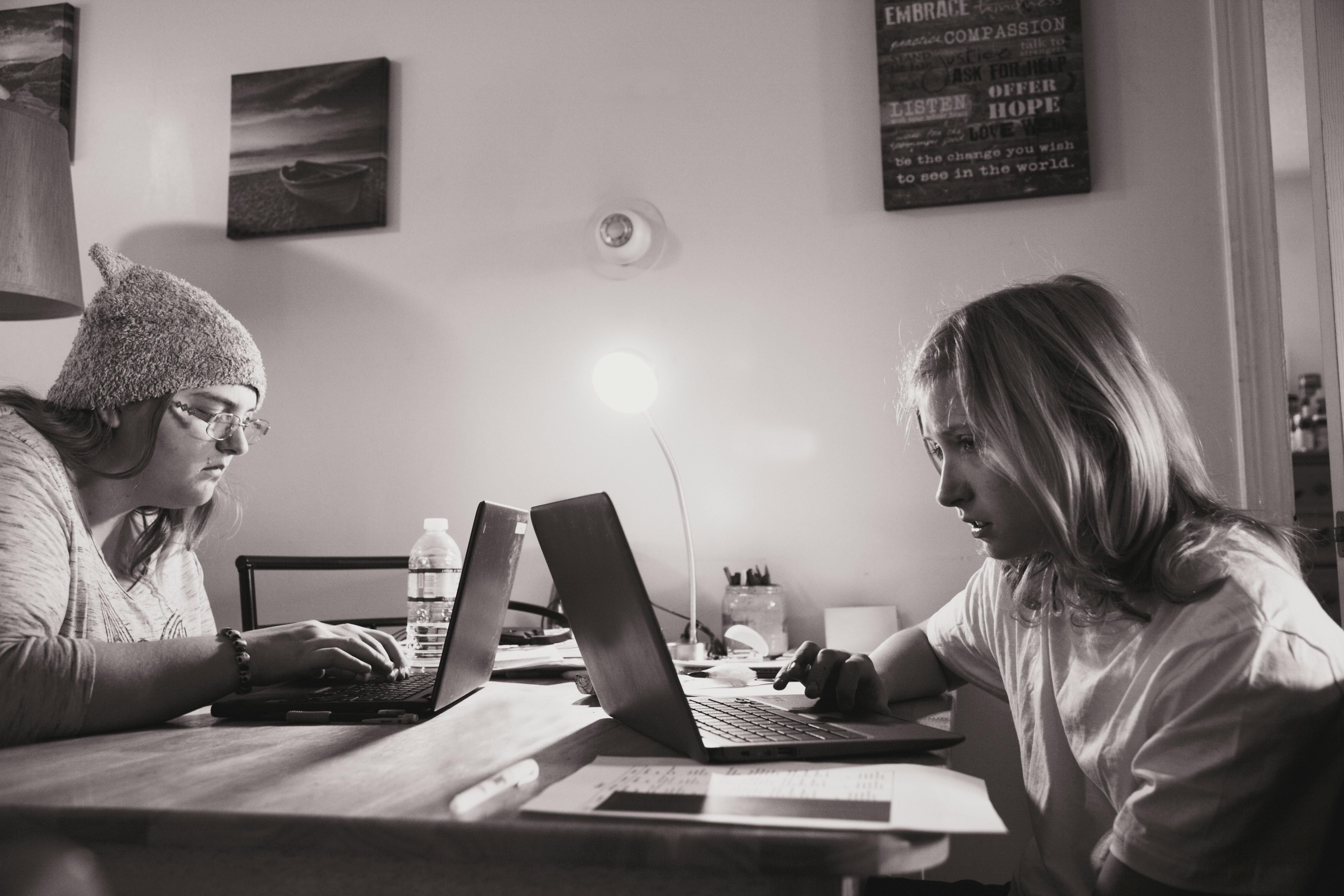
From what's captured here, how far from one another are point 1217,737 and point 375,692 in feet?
2.82

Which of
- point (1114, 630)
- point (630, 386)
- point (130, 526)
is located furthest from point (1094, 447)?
point (130, 526)

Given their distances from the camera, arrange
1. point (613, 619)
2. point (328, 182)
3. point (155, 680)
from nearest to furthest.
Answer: point (613, 619) < point (155, 680) < point (328, 182)

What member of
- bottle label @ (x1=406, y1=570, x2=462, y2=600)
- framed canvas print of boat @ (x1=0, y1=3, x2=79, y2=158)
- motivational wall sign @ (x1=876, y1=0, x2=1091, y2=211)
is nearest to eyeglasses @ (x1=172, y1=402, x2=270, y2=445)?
bottle label @ (x1=406, y1=570, x2=462, y2=600)

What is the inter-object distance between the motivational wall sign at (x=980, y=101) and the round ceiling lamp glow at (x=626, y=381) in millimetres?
701

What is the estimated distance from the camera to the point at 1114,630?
0.93 metres

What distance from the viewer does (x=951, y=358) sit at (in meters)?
1.04

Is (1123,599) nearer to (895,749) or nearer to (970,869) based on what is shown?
(895,749)

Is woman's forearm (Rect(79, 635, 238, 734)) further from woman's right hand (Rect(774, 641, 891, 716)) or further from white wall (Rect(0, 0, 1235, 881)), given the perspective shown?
white wall (Rect(0, 0, 1235, 881))

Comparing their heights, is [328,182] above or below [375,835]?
above

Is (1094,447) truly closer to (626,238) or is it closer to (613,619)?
(613,619)

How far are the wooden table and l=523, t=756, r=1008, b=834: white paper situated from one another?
13 millimetres

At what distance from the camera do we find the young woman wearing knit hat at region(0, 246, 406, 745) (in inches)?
37.4

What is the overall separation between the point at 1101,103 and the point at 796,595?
4.24ft

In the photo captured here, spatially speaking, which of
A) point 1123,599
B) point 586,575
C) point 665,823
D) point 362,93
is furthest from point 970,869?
point 362,93
